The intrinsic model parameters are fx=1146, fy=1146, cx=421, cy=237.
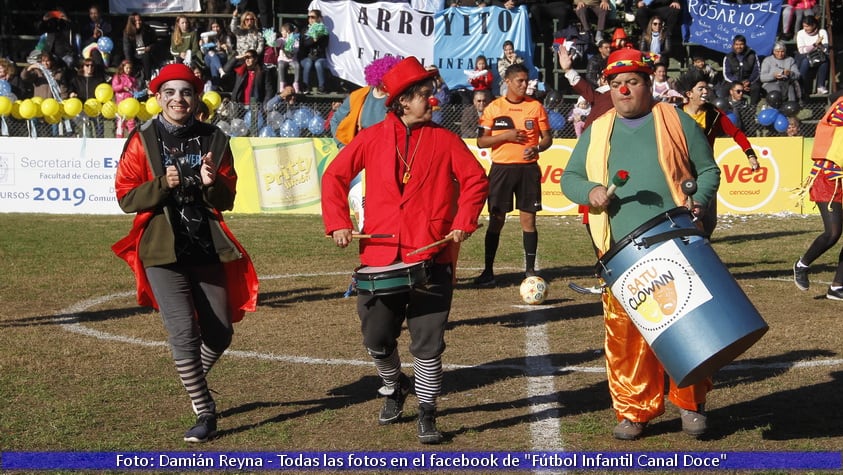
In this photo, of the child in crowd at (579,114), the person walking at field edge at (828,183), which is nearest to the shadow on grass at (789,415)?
the person walking at field edge at (828,183)

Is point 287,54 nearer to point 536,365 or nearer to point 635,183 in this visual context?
point 536,365

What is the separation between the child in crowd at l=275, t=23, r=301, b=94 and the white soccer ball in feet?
44.5

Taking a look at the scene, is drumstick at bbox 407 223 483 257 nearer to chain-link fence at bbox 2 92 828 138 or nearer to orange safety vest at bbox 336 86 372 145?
orange safety vest at bbox 336 86 372 145

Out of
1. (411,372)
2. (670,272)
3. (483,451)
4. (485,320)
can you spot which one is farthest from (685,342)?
(485,320)

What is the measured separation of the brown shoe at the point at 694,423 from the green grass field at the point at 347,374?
10cm

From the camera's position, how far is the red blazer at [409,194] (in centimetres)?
588

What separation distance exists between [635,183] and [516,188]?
6095mm

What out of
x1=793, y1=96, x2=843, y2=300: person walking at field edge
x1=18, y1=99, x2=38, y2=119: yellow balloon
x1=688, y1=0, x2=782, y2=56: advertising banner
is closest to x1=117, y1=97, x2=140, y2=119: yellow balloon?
x1=18, y1=99, x2=38, y2=119: yellow balloon

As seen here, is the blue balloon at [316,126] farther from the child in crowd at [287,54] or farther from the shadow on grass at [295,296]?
the shadow on grass at [295,296]

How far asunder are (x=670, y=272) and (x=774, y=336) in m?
3.77

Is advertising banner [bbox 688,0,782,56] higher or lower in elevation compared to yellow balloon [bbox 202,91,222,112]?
higher

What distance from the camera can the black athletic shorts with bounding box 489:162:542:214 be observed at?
38.5 feet
